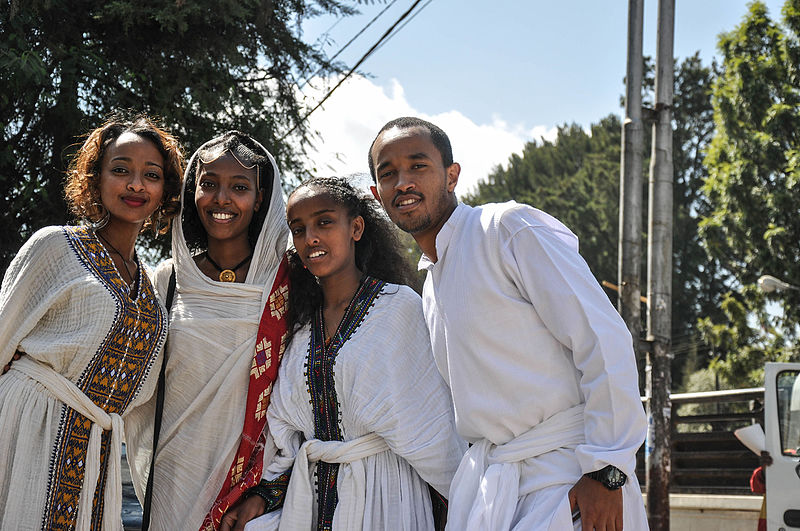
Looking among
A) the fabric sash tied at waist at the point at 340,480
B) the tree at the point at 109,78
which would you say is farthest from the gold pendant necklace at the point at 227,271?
the tree at the point at 109,78

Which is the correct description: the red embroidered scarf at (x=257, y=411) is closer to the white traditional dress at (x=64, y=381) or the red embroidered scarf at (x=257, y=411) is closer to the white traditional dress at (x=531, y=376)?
the white traditional dress at (x=64, y=381)

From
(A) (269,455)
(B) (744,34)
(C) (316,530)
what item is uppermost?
(B) (744,34)

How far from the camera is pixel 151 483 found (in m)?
3.55

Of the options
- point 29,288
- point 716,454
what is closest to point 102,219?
point 29,288

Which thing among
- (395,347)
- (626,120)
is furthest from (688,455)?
(395,347)

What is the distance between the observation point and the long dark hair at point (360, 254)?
3.55 m

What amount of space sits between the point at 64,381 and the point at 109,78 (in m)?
4.22

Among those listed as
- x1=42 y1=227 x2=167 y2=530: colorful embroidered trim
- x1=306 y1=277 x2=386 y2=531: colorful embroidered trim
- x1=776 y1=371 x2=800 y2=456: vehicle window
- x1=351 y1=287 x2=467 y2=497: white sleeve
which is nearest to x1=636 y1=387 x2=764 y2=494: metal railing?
x1=776 y1=371 x2=800 y2=456: vehicle window

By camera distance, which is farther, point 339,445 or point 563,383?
point 339,445

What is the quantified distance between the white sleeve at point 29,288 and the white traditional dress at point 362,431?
945mm

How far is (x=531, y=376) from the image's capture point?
267 centimetres

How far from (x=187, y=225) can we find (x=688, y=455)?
304 inches

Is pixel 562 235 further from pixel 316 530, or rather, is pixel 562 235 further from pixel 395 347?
pixel 316 530

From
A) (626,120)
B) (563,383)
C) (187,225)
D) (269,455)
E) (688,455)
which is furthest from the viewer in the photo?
(688,455)
